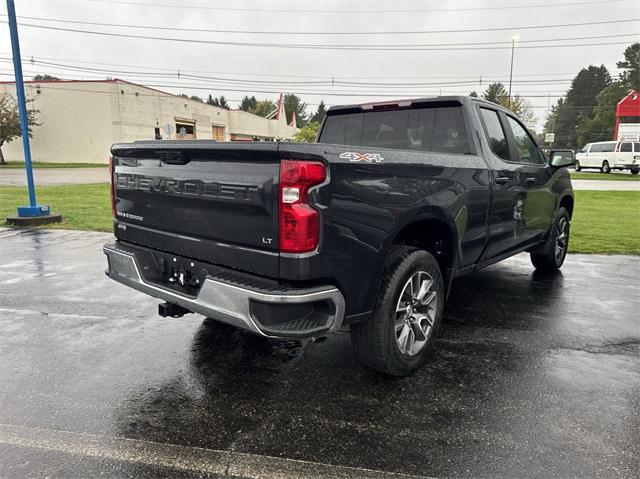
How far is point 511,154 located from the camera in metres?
4.71

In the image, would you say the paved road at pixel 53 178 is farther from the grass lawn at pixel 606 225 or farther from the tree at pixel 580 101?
the tree at pixel 580 101

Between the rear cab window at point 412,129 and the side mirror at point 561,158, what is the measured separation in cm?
175

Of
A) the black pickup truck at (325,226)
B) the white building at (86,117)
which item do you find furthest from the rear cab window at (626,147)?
the black pickup truck at (325,226)

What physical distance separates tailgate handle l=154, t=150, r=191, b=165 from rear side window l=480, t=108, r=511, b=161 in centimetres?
268

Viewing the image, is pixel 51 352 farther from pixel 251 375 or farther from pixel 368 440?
pixel 368 440

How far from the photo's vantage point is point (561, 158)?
527cm

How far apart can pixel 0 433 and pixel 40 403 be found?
1.06 feet

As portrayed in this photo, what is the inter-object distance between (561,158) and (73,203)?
11.6 m

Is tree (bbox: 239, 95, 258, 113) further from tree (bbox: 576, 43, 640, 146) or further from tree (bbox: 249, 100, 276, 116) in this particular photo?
tree (bbox: 576, 43, 640, 146)

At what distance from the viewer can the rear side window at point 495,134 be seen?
14.3ft

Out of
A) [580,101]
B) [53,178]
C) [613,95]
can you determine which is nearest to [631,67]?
[613,95]

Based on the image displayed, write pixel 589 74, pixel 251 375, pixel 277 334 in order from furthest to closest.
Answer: pixel 589 74 → pixel 251 375 → pixel 277 334

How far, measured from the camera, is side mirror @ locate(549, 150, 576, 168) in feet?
17.3

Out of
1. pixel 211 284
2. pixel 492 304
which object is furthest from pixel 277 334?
pixel 492 304
